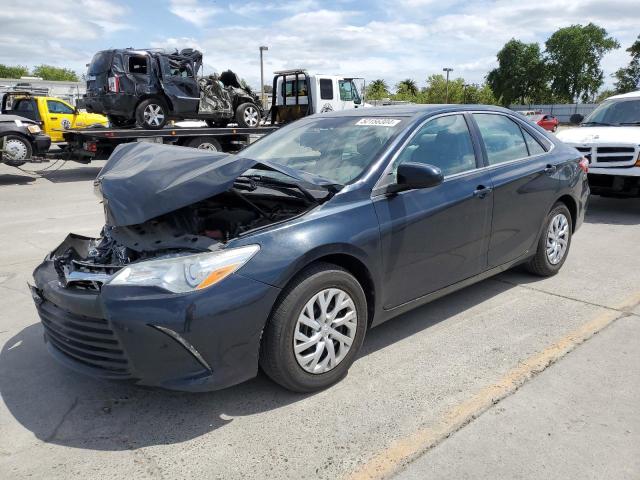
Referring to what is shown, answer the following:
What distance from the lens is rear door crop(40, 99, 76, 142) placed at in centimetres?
1650

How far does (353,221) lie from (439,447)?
129cm

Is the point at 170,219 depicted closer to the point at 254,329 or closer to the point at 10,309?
the point at 254,329

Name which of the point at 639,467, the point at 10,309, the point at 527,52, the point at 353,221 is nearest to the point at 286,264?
the point at 353,221

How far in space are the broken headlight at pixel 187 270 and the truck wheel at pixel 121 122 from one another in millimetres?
12423

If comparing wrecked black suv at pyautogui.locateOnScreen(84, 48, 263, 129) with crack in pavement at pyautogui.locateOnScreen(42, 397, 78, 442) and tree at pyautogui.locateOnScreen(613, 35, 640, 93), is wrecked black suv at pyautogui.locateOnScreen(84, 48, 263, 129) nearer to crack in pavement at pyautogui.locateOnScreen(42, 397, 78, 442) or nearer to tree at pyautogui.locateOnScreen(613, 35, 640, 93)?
crack in pavement at pyautogui.locateOnScreen(42, 397, 78, 442)

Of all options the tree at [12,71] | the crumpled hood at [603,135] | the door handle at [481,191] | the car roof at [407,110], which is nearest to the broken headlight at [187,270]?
the car roof at [407,110]

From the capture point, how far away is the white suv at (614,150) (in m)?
7.78

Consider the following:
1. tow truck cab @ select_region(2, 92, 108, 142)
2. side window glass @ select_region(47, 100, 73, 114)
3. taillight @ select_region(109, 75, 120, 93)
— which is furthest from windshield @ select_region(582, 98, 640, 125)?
side window glass @ select_region(47, 100, 73, 114)

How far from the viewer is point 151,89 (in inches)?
529

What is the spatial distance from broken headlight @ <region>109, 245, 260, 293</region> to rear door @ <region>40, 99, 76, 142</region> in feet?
52.5

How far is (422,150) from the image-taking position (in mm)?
3693

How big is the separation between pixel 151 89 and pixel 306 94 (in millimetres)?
5328

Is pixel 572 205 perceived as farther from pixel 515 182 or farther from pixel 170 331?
pixel 170 331

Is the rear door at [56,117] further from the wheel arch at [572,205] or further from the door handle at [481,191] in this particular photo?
the door handle at [481,191]
